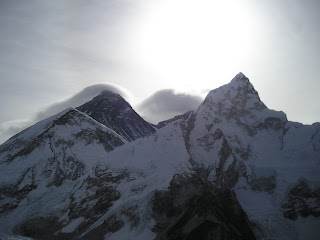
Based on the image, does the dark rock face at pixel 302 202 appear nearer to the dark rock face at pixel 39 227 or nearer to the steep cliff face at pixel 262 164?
the steep cliff face at pixel 262 164

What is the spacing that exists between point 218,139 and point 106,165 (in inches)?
2138

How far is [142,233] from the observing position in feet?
417

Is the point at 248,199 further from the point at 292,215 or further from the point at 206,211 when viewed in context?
the point at 206,211

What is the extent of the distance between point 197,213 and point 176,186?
1436cm

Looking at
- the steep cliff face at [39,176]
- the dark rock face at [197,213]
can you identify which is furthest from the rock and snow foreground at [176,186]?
the steep cliff face at [39,176]

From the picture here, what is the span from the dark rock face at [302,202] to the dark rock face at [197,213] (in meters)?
25.3

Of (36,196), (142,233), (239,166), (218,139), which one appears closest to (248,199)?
(239,166)

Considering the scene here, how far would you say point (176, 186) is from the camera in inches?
5600

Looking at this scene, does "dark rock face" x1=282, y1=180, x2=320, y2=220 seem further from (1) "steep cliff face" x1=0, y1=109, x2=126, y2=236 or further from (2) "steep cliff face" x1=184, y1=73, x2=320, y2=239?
(1) "steep cliff face" x1=0, y1=109, x2=126, y2=236

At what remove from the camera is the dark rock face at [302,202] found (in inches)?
6019

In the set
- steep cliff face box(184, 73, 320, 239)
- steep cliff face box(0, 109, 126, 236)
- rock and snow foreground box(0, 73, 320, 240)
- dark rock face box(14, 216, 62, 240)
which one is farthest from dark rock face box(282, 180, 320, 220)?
steep cliff face box(0, 109, 126, 236)

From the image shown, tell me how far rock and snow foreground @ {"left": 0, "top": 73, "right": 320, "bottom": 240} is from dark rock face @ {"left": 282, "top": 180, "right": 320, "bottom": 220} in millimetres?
380

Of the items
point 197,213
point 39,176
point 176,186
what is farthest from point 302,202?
point 39,176

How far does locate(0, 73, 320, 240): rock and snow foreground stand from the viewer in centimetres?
13400
